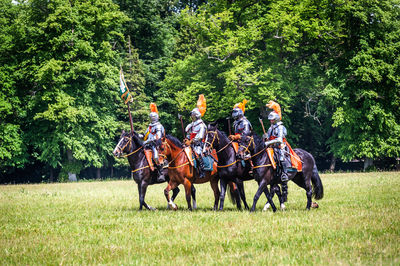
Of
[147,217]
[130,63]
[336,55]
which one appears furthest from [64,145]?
[147,217]

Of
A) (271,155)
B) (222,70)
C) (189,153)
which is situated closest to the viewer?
(271,155)

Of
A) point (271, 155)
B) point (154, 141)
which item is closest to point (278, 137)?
point (271, 155)

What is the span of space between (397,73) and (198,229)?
27707 mm

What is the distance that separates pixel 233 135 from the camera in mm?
12539

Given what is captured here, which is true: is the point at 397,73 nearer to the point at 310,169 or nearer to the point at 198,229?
the point at 310,169

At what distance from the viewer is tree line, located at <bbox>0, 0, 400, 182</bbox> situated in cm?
3253

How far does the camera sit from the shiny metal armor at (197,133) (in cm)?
1330

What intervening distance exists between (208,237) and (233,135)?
4272mm

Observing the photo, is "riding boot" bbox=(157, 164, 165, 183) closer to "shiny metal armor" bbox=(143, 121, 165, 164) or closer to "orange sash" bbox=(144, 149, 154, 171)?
"orange sash" bbox=(144, 149, 154, 171)

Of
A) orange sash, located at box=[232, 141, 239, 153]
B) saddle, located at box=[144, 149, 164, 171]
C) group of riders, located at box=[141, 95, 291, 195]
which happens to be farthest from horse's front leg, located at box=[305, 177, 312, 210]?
saddle, located at box=[144, 149, 164, 171]

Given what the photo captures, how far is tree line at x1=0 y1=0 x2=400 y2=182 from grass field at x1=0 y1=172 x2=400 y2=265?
20109 millimetres

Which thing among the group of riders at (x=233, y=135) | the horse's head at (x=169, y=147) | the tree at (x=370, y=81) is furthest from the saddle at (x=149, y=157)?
the tree at (x=370, y=81)

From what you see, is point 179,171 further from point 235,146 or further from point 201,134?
point 235,146

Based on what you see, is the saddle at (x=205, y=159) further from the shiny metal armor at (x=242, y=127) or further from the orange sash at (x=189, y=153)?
the shiny metal armor at (x=242, y=127)
